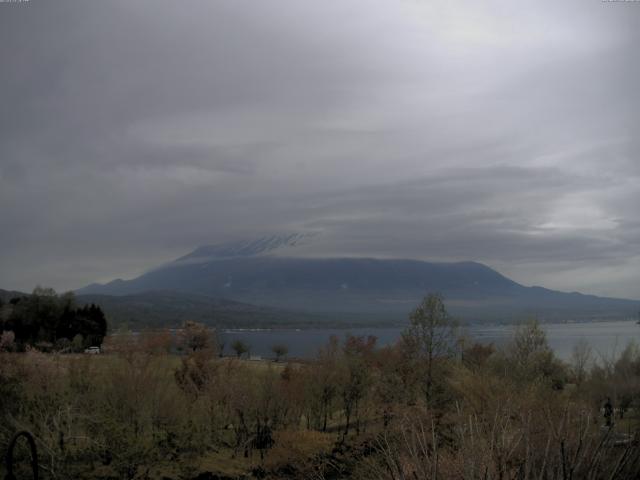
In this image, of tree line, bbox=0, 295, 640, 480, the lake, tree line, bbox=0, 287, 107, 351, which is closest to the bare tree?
tree line, bbox=0, 295, 640, 480

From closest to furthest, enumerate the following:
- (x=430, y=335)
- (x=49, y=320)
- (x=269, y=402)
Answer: (x=269, y=402) → (x=430, y=335) → (x=49, y=320)

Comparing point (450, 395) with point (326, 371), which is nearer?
point (450, 395)

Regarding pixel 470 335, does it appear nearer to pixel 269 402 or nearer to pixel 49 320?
pixel 269 402

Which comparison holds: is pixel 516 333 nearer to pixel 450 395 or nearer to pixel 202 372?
pixel 450 395

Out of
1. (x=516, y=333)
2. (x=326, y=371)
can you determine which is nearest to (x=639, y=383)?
(x=516, y=333)

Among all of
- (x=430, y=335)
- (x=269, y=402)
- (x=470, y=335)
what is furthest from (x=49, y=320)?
(x=430, y=335)

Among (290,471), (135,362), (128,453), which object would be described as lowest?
(290,471)

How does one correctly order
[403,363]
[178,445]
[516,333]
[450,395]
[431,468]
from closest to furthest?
[431,468] → [178,445] → [450,395] → [403,363] → [516,333]

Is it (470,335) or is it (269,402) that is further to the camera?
(470,335)

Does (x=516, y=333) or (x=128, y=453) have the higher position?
(x=516, y=333)

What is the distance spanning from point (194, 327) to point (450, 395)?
33444mm

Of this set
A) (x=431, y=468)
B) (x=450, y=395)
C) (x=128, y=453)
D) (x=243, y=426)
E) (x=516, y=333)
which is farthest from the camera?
(x=516, y=333)

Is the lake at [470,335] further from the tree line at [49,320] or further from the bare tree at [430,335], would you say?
the tree line at [49,320]

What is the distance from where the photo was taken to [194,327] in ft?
204
